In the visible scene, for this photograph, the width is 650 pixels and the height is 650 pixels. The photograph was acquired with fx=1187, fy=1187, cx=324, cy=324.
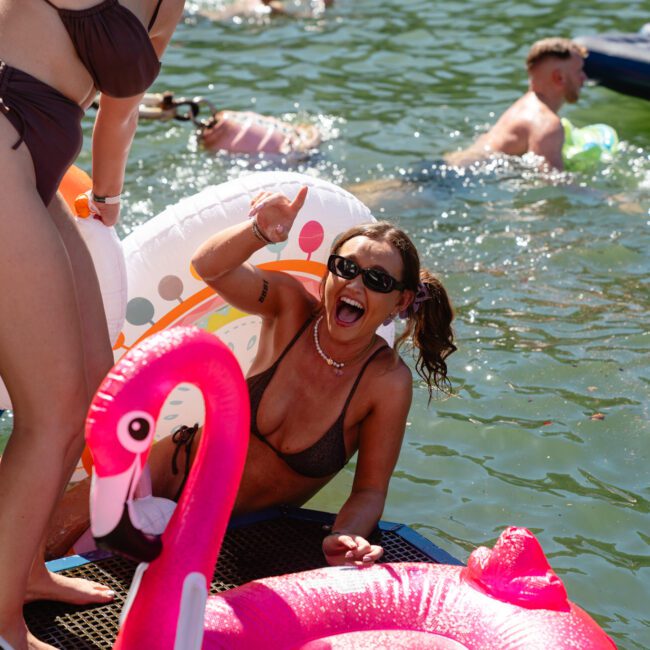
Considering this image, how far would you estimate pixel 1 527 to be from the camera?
7.49ft

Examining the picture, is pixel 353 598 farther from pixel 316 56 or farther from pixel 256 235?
pixel 316 56

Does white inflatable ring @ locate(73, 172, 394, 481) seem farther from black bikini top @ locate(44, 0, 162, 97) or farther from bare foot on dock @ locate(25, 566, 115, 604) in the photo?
black bikini top @ locate(44, 0, 162, 97)

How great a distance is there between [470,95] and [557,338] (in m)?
4.13

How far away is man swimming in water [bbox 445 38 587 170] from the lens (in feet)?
24.3

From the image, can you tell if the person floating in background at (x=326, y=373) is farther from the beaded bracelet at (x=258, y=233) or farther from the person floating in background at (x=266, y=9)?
the person floating in background at (x=266, y=9)

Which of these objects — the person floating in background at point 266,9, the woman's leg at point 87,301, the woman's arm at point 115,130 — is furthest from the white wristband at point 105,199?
the person floating in background at point 266,9

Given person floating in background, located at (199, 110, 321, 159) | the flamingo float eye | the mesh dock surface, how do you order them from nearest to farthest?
the flamingo float eye < the mesh dock surface < person floating in background, located at (199, 110, 321, 159)

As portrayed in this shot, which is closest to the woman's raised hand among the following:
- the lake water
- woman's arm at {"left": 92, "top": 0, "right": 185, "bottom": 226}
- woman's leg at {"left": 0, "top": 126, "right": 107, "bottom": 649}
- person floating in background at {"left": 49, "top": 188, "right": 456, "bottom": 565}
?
person floating in background at {"left": 49, "top": 188, "right": 456, "bottom": 565}

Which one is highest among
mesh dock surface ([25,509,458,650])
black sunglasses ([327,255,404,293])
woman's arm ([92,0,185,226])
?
woman's arm ([92,0,185,226])

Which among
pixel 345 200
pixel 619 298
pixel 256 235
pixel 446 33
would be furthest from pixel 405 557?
pixel 446 33

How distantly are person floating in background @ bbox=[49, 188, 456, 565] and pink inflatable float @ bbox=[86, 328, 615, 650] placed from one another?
0.54 m

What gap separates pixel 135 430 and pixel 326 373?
1.38m

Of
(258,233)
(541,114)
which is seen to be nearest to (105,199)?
(258,233)

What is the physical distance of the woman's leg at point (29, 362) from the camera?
226 centimetres
